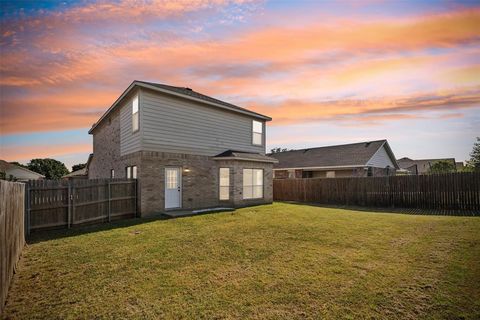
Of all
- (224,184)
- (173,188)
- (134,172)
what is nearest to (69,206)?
(134,172)

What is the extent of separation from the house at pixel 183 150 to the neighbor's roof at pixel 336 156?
33.1 ft

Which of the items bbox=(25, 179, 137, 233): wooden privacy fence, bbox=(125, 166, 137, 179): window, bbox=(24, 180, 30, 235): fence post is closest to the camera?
bbox=(24, 180, 30, 235): fence post

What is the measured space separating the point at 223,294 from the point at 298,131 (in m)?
24.5

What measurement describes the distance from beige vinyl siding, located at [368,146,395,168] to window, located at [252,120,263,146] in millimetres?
11609

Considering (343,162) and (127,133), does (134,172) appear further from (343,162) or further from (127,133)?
(343,162)

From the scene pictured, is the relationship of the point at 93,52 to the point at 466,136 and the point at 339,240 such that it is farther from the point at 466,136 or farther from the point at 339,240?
the point at 466,136

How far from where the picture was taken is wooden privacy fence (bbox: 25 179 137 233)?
29.5 feet

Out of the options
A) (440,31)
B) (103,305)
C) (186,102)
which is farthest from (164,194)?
(440,31)

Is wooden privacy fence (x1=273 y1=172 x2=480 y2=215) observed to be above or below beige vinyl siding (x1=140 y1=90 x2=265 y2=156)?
below

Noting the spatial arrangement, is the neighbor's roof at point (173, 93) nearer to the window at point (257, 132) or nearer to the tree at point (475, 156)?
the window at point (257, 132)

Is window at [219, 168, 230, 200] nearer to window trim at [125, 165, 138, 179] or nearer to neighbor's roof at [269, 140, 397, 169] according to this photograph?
window trim at [125, 165, 138, 179]

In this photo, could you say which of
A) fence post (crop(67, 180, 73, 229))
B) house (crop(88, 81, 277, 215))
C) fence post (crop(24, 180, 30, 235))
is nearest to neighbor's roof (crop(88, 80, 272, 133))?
house (crop(88, 81, 277, 215))

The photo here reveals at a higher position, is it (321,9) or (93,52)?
(321,9)

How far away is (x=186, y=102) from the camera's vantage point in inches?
563
